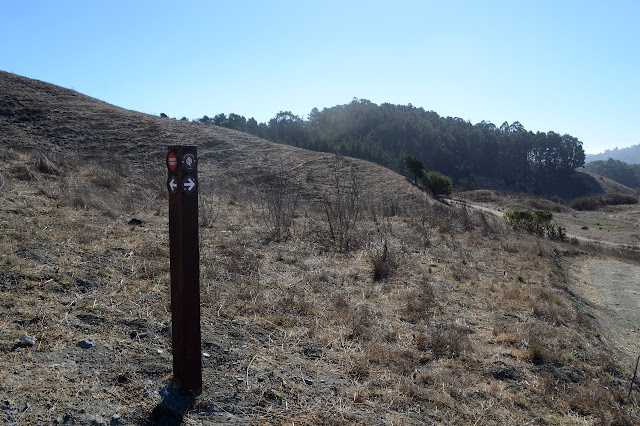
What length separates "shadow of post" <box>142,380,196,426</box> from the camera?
105 inches

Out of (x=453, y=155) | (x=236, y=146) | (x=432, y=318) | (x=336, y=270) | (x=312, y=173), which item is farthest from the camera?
(x=453, y=155)

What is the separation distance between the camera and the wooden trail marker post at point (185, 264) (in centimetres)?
278

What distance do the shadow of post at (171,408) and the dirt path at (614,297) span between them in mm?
5156

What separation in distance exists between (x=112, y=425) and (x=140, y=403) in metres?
0.24

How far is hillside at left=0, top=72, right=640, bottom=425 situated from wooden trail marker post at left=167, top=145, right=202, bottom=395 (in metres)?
0.19

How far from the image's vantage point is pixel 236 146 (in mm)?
24328

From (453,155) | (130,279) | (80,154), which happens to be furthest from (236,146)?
(453,155)

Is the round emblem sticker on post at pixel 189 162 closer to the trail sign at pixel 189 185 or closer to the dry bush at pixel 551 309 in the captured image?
the trail sign at pixel 189 185

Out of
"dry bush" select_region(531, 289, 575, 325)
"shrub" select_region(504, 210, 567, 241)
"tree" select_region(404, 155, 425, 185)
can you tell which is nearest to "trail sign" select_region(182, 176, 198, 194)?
"dry bush" select_region(531, 289, 575, 325)

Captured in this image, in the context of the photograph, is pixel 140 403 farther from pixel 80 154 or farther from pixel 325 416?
pixel 80 154

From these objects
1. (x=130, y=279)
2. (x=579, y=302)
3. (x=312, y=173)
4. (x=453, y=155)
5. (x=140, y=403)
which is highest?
(x=453, y=155)

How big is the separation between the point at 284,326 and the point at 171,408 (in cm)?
173

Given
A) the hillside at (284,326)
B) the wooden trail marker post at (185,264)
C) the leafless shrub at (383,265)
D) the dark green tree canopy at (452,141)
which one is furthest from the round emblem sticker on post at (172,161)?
the dark green tree canopy at (452,141)

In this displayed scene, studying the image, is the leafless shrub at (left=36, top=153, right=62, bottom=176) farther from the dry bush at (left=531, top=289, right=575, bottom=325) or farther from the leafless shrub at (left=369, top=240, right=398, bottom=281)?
the dry bush at (left=531, top=289, right=575, bottom=325)
